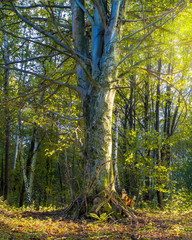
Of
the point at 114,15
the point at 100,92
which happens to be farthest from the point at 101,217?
the point at 114,15

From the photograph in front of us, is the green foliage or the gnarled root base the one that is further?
the gnarled root base

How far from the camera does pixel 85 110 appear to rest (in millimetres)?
6203

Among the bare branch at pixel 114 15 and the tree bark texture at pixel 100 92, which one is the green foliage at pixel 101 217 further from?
the bare branch at pixel 114 15

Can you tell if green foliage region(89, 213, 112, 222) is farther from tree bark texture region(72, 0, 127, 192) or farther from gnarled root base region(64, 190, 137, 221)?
tree bark texture region(72, 0, 127, 192)

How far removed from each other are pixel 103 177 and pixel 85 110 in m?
1.98

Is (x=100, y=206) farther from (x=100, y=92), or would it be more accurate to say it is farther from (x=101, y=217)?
(x=100, y=92)

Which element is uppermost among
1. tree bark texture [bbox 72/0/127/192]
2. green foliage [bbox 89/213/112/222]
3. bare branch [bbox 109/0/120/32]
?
bare branch [bbox 109/0/120/32]

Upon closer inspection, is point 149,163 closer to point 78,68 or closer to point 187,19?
point 78,68

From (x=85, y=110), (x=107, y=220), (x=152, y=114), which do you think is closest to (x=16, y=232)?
(x=107, y=220)

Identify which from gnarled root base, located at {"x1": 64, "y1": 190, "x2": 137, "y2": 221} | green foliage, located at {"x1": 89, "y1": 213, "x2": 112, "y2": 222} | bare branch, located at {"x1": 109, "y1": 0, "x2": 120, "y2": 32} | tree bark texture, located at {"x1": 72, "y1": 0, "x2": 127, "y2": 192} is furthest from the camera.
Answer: bare branch, located at {"x1": 109, "y1": 0, "x2": 120, "y2": 32}

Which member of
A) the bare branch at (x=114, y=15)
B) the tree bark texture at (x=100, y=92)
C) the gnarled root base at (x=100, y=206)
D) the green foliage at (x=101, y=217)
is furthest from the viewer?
the bare branch at (x=114, y=15)

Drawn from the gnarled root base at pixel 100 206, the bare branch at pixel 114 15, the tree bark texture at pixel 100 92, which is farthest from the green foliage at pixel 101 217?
the bare branch at pixel 114 15

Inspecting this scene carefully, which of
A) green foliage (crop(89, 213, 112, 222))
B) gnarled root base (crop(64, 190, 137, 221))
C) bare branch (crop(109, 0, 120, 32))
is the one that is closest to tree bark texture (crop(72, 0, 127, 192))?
bare branch (crop(109, 0, 120, 32))

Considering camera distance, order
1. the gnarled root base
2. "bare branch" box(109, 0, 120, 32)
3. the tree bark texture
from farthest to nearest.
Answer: "bare branch" box(109, 0, 120, 32)
the tree bark texture
the gnarled root base
